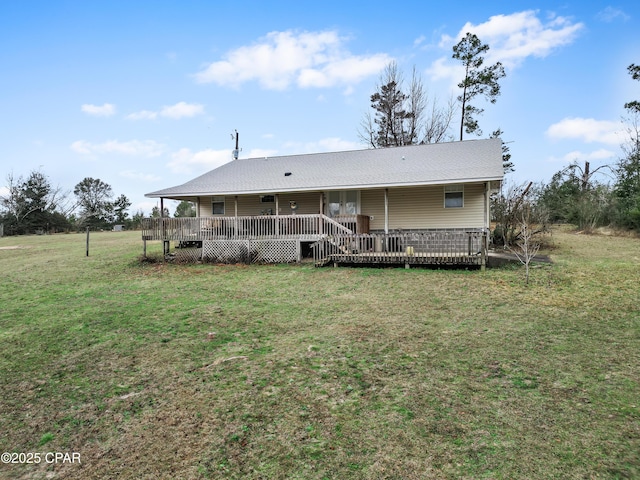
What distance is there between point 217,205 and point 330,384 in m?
16.9

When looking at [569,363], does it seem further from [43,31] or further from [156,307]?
[43,31]

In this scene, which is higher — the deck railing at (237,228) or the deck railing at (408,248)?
the deck railing at (237,228)

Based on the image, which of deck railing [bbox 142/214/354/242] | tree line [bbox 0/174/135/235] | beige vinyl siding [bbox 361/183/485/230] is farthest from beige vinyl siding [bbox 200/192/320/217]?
tree line [bbox 0/174/135/235]

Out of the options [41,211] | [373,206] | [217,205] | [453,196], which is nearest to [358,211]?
[373,206]

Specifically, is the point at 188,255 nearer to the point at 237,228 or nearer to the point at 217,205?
the point at 237,228

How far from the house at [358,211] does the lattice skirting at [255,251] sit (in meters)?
0.04

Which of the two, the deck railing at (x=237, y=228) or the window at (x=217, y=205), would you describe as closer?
the deck railing at (x=237, y=228)

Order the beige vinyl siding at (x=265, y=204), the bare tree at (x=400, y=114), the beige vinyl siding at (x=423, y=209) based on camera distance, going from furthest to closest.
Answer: the bare tree at (x=400, y=114)
the beige vinyl siding at (x=265, y=204)
the beige vinyl siding at (x=423, y=209)

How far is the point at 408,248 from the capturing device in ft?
42.6

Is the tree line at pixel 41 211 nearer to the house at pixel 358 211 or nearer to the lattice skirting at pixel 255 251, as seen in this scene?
the house at pixel 358 211

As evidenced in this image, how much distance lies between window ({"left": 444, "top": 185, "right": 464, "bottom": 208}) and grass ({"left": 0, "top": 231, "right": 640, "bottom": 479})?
7272 millimetres

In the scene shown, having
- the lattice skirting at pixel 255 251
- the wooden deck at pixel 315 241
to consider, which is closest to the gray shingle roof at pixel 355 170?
the wooden deck at pixel 315 241

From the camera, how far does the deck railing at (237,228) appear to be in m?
15.4

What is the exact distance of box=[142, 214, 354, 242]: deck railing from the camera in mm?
15359
